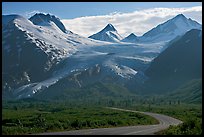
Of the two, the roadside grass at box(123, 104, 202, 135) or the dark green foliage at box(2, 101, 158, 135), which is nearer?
the roadside grass at box(123, 104, 202, 135)

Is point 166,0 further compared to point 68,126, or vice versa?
point 68,126

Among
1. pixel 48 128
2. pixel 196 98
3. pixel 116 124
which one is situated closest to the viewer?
pixel 48 128

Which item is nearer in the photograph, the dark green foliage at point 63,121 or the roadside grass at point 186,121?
the roadside grass at point 186,121

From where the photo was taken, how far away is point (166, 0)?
49.9ft

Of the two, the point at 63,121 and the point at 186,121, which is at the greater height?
the point at 186,121

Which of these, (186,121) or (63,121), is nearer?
(186,121)

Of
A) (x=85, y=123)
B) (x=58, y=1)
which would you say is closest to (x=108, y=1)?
(x=58, y=1)

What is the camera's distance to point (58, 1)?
1538 centimetres

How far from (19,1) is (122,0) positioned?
11.6 feet

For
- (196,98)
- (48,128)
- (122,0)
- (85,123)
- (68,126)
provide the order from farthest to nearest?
(196,98) < (85,123) < (68,126) < (48,128) < (122,0)

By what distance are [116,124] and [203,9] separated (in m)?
38.0

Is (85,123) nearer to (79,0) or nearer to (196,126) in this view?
(196,126)

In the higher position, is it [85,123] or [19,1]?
[19,1]

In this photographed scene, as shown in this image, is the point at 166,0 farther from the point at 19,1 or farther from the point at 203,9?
the point at 19,1
